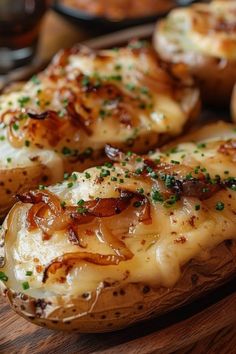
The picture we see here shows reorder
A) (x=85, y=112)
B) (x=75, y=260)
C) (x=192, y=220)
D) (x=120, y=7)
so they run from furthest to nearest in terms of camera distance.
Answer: (x=120, y=7)
(x=85, y=112)
(x=192, y=220)
(x=75, y=260)

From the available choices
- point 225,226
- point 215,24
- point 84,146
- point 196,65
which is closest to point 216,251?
point 225,226

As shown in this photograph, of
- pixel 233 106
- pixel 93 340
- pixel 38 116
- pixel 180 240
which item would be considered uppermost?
pixel 38 116

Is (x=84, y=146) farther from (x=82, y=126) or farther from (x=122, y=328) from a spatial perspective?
(x=122, y=328)

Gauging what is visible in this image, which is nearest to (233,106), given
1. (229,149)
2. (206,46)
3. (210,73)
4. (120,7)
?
(210,73)

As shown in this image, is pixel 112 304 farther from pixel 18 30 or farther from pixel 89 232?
pixel 18 30

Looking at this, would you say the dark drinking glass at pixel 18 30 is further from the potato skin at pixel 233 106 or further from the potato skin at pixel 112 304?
the potato skin at pixel 112 304

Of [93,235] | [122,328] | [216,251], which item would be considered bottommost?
[122,328]

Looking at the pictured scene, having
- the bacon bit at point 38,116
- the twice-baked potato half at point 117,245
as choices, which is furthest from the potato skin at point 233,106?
the bacon bit at point 38,116
